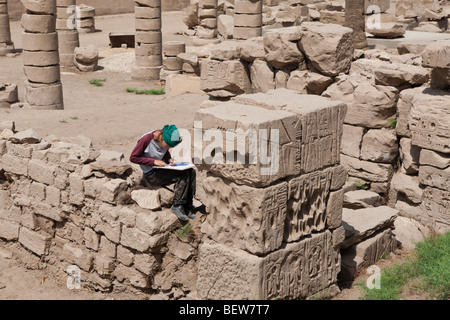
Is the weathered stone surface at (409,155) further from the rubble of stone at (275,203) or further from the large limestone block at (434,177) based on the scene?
the rubble of stone at (275,203)

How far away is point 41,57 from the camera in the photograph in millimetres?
16875

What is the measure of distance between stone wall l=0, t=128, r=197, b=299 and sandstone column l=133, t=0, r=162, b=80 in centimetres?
1301

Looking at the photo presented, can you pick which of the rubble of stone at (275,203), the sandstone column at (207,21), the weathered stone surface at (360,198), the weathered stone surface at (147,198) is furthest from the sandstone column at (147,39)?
the rubble of stone at (275,203)

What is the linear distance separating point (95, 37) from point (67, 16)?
5065 mm

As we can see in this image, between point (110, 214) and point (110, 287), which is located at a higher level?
point (110, 214)

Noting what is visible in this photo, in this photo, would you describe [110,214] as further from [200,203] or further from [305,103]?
[305,103]

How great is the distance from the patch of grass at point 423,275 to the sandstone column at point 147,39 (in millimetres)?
15566

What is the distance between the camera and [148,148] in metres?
8.08

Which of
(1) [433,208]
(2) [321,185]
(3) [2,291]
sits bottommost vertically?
(3) [2,291]

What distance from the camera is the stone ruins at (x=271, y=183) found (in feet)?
22.2

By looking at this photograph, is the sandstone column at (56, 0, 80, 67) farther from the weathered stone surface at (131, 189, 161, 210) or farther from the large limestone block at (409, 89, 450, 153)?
the large limestone block at (409, 89, 450, 153)

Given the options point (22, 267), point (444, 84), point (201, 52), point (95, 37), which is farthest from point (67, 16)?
point (444, 84)

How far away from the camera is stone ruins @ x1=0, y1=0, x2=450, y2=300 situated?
6.76 m

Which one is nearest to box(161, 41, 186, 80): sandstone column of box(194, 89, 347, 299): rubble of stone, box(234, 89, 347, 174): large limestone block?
box(194, 89, 347, 299): rubble of stone
